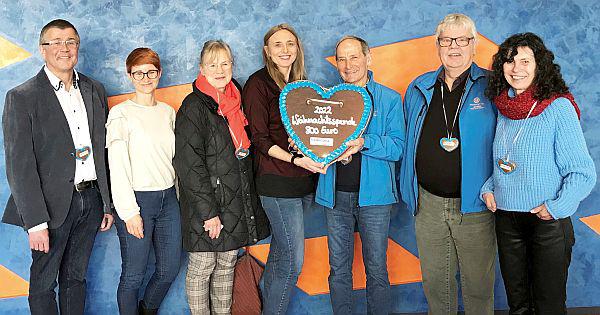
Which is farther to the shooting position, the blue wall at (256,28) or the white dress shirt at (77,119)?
the blue wall at (256,28)

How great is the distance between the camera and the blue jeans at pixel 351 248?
2.46 metres

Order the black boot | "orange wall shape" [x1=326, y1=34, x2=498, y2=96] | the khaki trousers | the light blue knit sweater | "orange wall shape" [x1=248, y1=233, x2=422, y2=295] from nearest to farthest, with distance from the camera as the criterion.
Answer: the light blue knit sweater → the khaki trousers → the black boot → "orange wall shape" [x1=326, y1=34, x2=498, y2=96] → "orange wall shape" [x1=248, y1=233, x2=422, y2=295]

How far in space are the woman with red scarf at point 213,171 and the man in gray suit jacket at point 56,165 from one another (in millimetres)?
451

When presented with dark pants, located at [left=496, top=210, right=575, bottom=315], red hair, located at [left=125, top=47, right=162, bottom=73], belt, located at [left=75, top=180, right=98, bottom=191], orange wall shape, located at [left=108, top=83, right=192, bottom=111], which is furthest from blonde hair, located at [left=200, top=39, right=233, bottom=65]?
dark pants, located at [left=496, top=210, right=575, bottom=315]

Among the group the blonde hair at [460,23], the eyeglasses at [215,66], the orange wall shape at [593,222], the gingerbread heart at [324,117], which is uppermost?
the blonde hair at [460,23]

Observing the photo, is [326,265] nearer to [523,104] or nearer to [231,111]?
[231,111]

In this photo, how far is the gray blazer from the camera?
7.75ft

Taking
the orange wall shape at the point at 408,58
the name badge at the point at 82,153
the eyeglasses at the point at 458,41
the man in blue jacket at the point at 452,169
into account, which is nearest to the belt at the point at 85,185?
the name badge at the point at 82,153

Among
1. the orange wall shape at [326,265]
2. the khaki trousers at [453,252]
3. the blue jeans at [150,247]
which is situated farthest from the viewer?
the orange wall shape at [326,265]

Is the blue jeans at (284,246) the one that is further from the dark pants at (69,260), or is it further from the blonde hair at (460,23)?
the blonde hair at (460,23)

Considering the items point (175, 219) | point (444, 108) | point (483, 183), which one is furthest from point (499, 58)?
point (175, 219)

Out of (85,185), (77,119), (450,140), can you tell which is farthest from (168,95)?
(450,140)

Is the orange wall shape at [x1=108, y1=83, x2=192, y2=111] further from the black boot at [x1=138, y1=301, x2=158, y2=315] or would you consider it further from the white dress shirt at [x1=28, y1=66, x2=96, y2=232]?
the black boot at [x1=138, y1=301, x2=158, y2=315]

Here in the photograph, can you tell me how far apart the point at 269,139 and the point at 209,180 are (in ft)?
1.13
